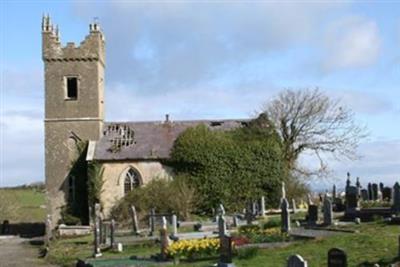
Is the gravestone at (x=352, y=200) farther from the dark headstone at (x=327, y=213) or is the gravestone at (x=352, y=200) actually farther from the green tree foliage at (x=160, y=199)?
the green tree foliage at (x=160, y=199)

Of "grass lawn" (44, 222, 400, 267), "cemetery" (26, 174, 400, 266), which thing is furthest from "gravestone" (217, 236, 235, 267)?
"grass lawn" (44, 222, 400, 267)

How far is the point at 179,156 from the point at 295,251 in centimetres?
2804

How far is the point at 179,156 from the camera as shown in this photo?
4991 cm

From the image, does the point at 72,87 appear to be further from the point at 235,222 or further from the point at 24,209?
the point at 24,209

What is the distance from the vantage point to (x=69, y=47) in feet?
171

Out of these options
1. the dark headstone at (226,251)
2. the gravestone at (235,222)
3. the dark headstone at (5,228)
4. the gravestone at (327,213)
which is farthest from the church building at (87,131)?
the dark headstone at (226,251)

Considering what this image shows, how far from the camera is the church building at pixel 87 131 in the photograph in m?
50.3

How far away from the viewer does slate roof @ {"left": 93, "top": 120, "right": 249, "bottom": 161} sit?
50375mm

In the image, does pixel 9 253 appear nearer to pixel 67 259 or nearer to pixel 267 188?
pixel 67 259

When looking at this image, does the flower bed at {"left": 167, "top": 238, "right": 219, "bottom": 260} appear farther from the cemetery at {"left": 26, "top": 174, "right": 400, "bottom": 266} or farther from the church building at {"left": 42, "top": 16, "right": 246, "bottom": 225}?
the church building at {"left": 42, "top": 16, "right": 246, "bottom": 225}

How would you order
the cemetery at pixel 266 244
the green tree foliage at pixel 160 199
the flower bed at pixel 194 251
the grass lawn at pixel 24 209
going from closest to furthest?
the cemetery at pixel 266 244 < the flower bed at pixel 194 251 < the green tree foliage at pixel 160 199 < the grass lawn at pixel 24 209

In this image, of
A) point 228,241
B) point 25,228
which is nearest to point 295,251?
point 228,241

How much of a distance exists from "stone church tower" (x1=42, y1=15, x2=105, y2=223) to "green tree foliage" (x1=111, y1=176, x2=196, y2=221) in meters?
4.91

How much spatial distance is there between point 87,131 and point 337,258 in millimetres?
38710
